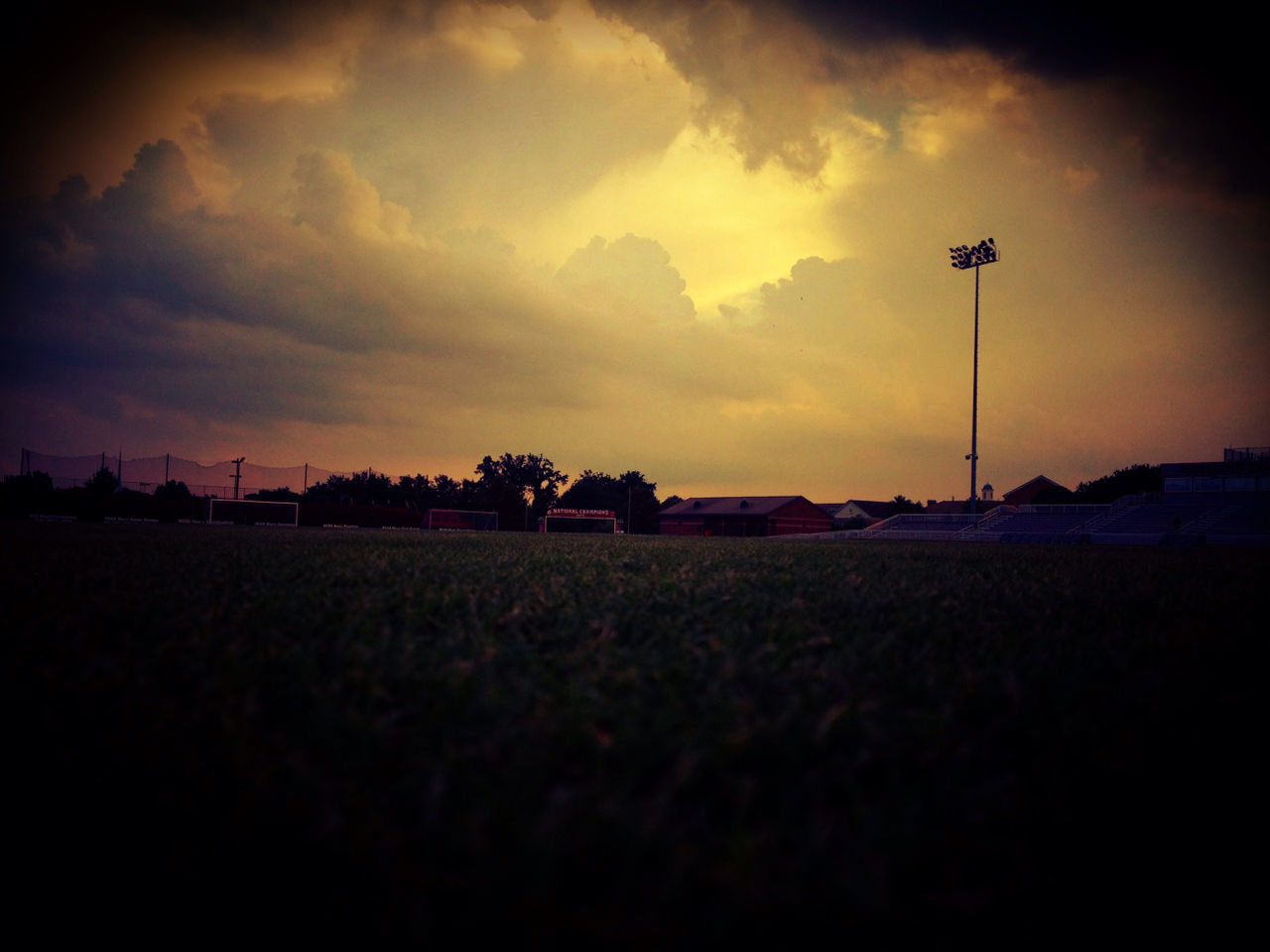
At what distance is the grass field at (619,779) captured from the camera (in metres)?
0.78

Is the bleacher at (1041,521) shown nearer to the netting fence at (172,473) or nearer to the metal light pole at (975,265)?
the metal light pole at (975,265)

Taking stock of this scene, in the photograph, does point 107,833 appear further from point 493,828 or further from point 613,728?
point 613,728

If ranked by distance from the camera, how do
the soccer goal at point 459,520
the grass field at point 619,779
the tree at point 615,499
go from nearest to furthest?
the grass field at point 619,779 → the soccer goal at point 459,520 → the tree at point 615,499

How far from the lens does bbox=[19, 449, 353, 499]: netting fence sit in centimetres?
2309

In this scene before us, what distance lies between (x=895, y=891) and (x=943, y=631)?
1.73 metres

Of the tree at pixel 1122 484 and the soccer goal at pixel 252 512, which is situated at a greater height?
the tree at pixel 1122 484

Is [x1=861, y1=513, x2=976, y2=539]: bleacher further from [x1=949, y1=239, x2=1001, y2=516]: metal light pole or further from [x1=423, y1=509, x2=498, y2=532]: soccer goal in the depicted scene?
[x1=423, y1=509, x2=498, y2=532]: soccer goal

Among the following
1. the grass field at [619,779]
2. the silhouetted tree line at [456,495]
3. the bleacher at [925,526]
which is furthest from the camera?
the bleacher at [925,526]

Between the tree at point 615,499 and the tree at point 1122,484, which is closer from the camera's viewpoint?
the tree at point 1122,484

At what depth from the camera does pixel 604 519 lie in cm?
4316

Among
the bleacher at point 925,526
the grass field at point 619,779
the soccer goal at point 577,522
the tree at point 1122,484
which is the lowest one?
the soccer goal at point 577,522

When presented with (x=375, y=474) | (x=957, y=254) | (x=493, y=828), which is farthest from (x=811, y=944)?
(x=375, y=474)

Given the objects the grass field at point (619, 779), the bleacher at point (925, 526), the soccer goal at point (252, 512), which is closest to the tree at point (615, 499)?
the bleacher at point (925, 526)

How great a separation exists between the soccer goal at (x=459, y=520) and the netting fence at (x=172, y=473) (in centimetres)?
617
